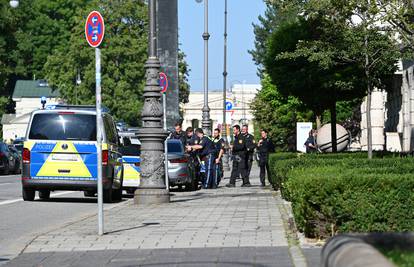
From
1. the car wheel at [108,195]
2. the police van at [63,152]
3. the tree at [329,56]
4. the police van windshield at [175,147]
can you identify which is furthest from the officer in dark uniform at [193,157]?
the police van at [63,152]

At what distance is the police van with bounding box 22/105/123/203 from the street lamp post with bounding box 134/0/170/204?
1.20m

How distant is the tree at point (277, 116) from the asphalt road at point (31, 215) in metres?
36.1

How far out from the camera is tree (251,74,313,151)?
63.6m

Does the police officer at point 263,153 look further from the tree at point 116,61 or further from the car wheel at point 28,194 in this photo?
the tree at point 116,61

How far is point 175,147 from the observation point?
1157 inches

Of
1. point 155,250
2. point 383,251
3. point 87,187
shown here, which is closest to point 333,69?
point 87,187

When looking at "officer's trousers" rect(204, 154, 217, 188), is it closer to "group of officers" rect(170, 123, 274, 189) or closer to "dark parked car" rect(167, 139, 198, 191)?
"group of officers" rect(170, 123, 274, 189)

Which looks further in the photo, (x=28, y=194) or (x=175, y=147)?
(x=175, y=147)

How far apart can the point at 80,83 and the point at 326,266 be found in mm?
79433

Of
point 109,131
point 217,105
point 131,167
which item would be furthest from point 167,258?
point 217,105

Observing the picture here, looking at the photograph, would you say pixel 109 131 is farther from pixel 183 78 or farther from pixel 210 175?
pixel 183 78

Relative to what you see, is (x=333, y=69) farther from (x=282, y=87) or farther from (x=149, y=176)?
(x=149, y=176)

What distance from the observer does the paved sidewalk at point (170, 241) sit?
10.2m

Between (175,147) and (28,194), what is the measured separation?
7.39 meters
